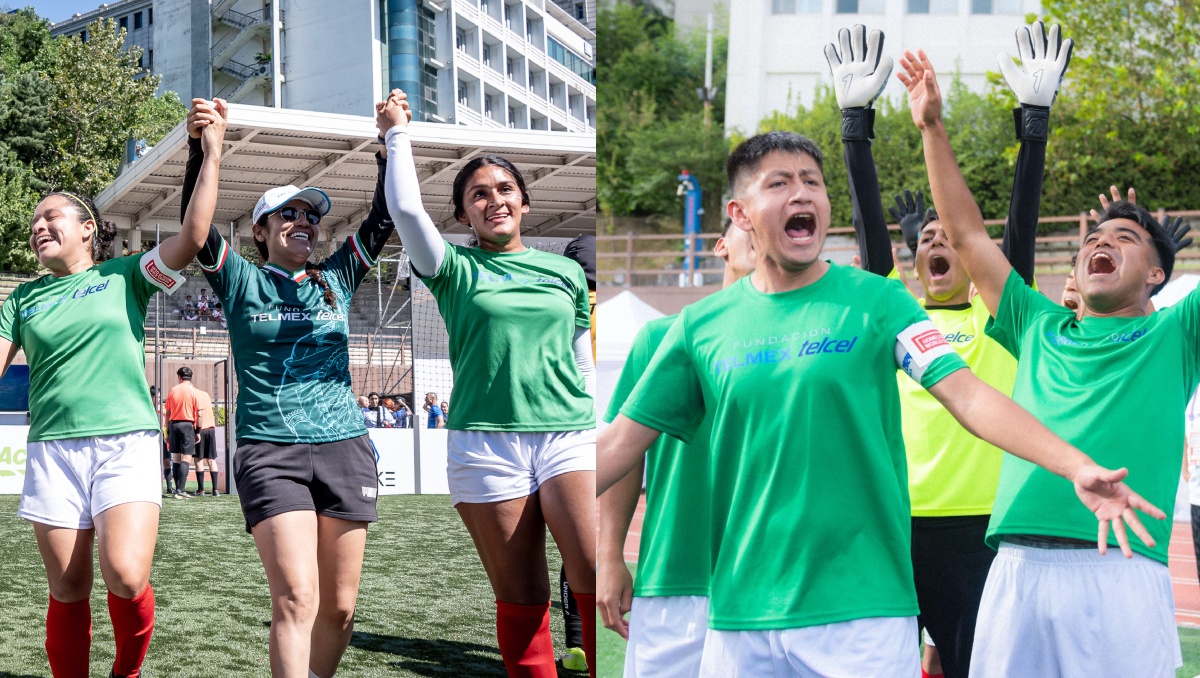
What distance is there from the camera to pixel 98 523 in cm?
334

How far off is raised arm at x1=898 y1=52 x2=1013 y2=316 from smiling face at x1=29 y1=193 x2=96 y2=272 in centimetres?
253

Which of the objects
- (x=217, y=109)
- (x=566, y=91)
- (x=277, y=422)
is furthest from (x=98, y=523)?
(x=566, y=91)

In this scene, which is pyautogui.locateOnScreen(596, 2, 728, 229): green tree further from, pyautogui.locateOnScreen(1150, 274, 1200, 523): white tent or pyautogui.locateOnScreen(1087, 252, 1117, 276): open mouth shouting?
pyautogui.locateOnScreen(1150, 274, 1200, 523): white tent

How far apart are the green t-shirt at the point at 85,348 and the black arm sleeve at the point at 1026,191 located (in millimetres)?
2439

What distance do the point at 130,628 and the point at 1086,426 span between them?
109 inches

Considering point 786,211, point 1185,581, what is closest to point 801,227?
point 786,211

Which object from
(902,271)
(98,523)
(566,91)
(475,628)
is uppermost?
(566,91)

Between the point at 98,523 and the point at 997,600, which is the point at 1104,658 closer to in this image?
the point at 997,600

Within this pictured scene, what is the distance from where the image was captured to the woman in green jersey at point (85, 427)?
11.0ft

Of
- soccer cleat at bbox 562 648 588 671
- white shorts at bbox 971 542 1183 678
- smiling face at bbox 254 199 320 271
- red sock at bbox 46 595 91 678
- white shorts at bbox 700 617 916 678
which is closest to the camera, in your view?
white shorts at bbox 700 617 916 678

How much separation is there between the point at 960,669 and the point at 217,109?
233 centimetres

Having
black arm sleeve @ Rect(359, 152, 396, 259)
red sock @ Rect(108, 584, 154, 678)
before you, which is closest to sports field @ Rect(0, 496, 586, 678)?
red sock @ Rect(108, 584, 154, 678)

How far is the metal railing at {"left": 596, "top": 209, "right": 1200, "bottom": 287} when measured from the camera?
2.21 metres

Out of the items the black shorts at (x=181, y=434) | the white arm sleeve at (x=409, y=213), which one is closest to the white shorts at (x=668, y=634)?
the white arm sleeve at (x=409, y=213)
